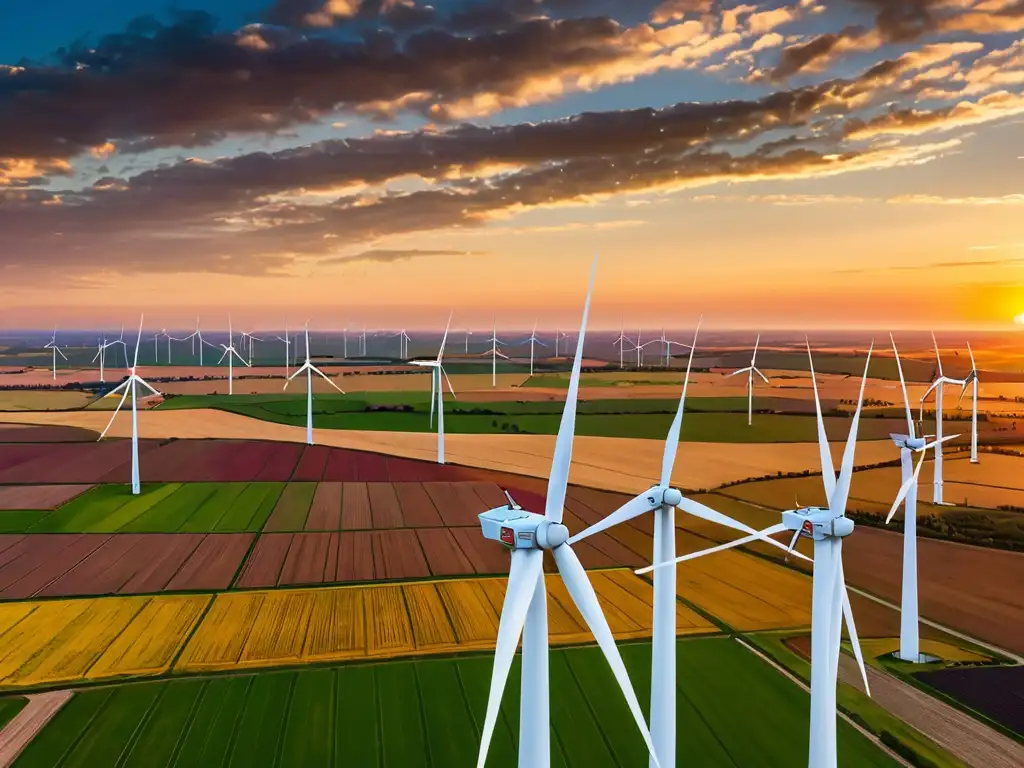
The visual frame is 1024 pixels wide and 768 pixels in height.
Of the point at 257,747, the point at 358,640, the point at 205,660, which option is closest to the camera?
the point at 257,747

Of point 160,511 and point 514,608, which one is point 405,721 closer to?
point 514,608

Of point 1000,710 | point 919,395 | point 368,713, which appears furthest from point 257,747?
point 919,395

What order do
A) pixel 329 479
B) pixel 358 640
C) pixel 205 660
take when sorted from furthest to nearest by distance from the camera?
pixel 329 479 < pixel 358 640 < pixel 205 660

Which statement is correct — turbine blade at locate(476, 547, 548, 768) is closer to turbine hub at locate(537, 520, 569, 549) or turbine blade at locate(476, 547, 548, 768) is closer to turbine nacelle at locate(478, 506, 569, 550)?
turbine nacelle at locate(478, 506, 569, 550)

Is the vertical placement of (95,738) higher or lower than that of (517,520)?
lower

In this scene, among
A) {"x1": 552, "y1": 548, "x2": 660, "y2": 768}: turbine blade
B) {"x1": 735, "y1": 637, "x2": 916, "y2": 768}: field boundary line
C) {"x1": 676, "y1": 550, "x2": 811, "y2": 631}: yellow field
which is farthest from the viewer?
{"x1": 676, "y1": 550, "x2": 811, "y2": 631}: yellow field

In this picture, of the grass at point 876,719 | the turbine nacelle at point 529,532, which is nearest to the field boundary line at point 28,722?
the turbine nacelle at point 529,532

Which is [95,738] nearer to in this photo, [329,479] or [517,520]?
[517,520]

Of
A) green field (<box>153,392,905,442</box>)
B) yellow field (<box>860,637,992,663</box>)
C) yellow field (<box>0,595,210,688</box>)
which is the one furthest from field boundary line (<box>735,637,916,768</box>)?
green field (<box>153,392,905,442</box>)
